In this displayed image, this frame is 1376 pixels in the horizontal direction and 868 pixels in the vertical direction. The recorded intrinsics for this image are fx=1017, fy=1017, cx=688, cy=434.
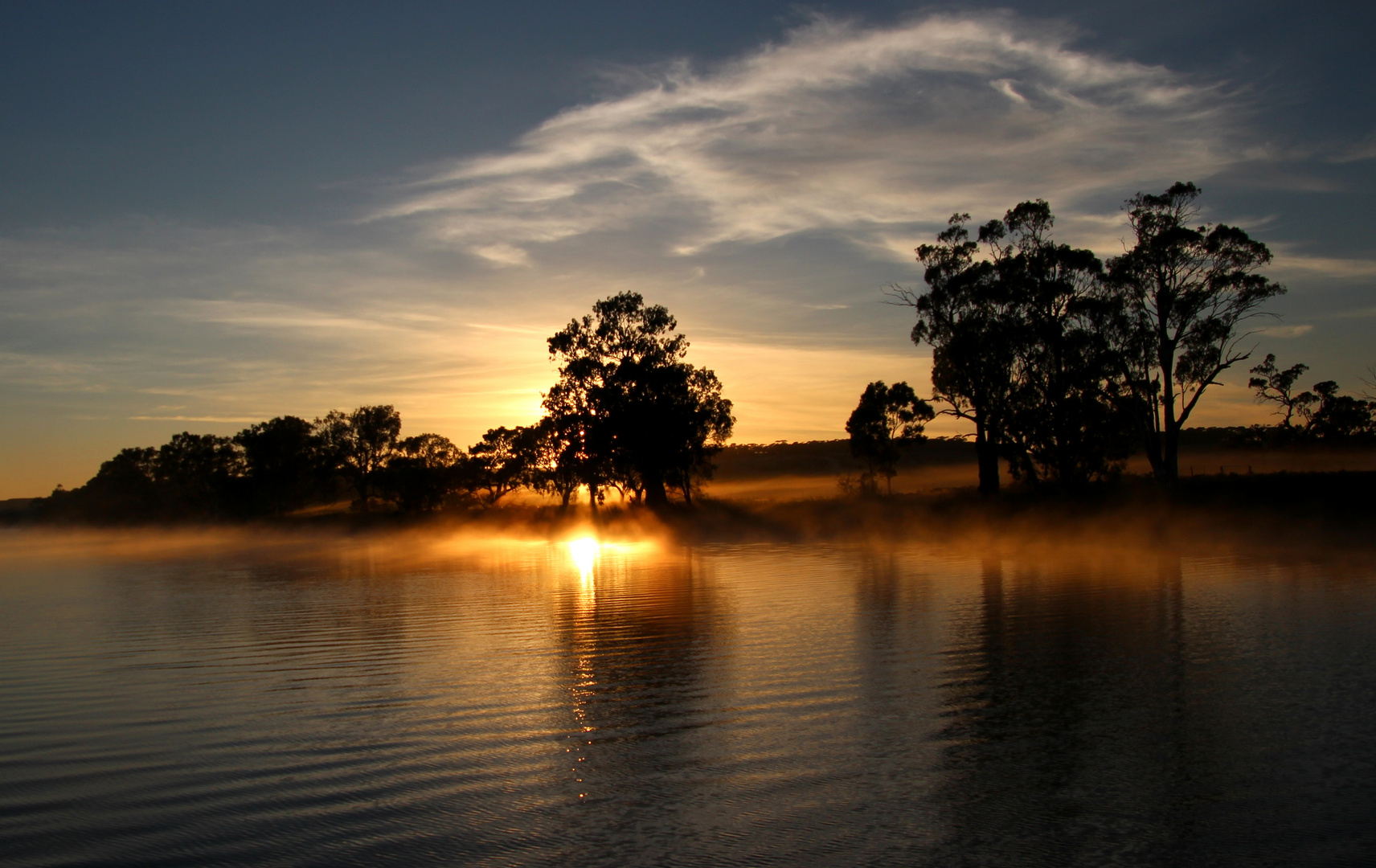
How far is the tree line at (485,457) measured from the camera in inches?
2643

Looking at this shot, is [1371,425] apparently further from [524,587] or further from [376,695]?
[376,695]

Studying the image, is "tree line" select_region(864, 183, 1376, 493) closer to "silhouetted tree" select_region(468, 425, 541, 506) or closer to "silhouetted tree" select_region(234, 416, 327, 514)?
"silhouetted tree" select_region(468, 425, 541, 506)

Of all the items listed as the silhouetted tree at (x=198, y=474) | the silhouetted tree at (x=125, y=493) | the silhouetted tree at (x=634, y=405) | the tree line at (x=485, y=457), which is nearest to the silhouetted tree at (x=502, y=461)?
the tree line at (x=485, y=457)

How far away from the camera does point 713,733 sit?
954 cm

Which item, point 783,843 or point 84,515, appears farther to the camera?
point 84,515

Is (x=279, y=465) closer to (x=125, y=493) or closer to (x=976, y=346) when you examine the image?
(x=125, y=493)

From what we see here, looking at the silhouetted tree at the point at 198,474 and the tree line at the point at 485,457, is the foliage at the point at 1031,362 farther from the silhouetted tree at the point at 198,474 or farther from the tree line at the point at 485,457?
the silhouetted tree at the point at 198,474

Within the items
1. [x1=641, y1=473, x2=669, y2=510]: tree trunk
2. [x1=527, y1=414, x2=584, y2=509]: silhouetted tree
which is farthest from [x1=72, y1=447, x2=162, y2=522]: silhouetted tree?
[x1=641, y1=473, x2=669, y2=510]: tree trunk

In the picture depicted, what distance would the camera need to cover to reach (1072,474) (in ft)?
172

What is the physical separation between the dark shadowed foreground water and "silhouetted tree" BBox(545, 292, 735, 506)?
150 ft

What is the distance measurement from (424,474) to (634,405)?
3757cm

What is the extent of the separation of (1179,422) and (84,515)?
14460 centimetres

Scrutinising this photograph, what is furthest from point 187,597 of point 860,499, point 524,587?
point 860,499

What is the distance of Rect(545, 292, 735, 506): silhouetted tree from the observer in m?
66.4
